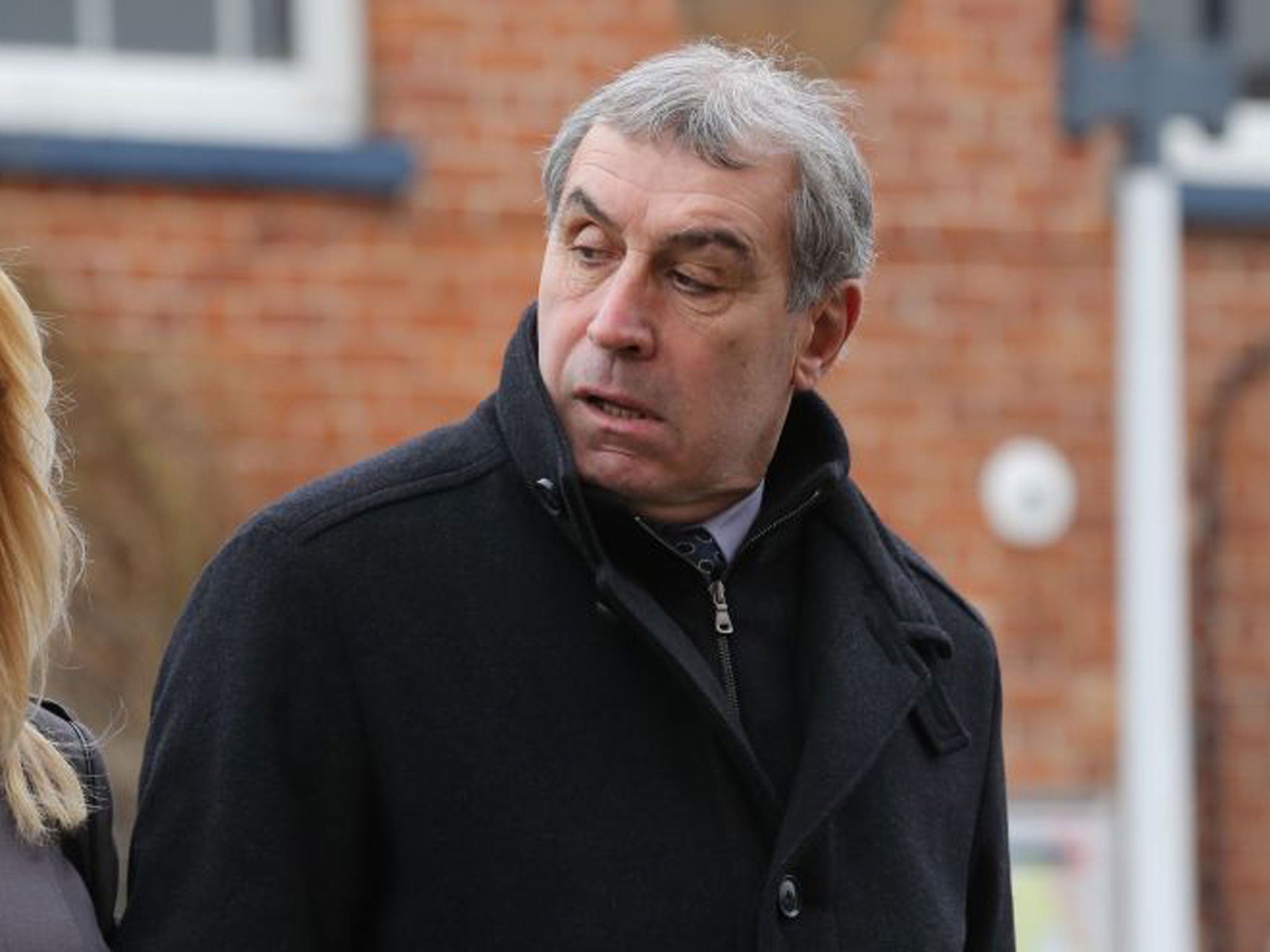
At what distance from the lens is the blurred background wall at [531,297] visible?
666 centimetres

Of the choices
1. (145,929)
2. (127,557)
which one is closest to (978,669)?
(145,929)

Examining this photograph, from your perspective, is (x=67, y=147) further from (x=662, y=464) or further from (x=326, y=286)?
(x=662, y=464)

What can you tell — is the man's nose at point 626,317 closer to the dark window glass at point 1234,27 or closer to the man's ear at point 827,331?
the man's ear at point 827,331

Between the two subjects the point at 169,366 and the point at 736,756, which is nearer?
the point at 736,756

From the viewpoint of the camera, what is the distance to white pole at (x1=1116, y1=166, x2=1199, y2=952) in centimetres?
716

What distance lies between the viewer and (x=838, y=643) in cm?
328

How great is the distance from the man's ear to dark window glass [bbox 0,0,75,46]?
12.6 feet

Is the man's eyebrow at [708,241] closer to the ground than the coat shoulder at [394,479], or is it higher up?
higher up

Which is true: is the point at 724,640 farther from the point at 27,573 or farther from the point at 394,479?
the point at 27,573

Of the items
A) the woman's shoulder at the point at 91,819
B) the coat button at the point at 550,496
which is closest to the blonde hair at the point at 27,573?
the woman's shoulder at the point at 91,819

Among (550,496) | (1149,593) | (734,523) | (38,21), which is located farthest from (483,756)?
(1149,593)

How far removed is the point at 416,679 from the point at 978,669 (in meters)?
0.71

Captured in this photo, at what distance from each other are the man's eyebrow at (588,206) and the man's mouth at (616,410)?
0.55 feet

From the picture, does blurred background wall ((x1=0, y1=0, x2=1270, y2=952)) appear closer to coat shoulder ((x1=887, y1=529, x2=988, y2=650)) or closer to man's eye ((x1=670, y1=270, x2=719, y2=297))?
coat shoulder ((x1=887, y1=529, x2=988, y2=650))
